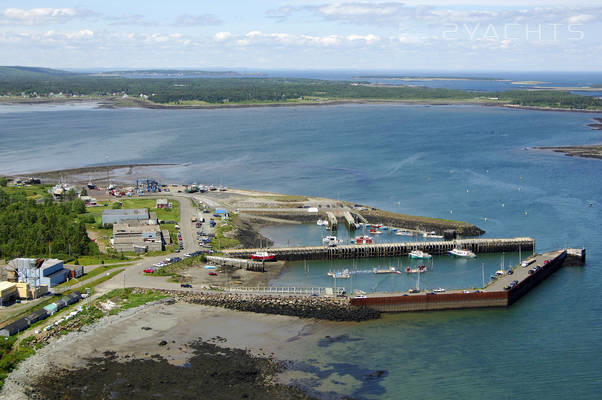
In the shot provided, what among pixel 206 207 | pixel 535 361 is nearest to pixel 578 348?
pixel 535 361

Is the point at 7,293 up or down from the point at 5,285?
down

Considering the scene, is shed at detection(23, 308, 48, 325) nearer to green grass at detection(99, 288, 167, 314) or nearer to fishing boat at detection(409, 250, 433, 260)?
green grass at detection(99, 288, 167, 314)

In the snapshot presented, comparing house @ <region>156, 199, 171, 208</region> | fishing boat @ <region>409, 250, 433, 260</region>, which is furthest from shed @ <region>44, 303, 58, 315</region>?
fishing boat @ <region>409, 250, 433, 260</region>

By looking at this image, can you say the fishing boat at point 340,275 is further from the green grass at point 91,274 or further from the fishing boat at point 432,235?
the green grass at point 91,274

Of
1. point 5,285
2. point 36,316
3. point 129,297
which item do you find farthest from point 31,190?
point 36,316

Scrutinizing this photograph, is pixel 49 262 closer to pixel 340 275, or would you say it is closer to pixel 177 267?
pixel 177 267

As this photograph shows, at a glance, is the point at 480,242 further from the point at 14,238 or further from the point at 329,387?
the point at 14,238
